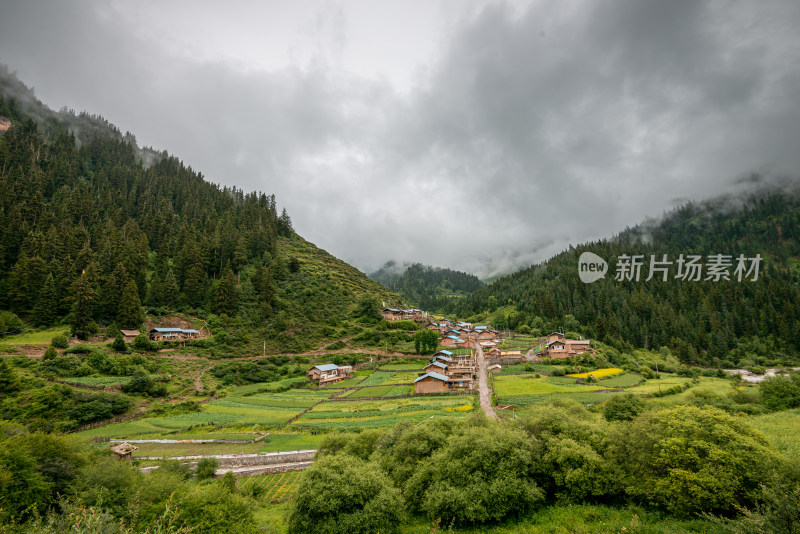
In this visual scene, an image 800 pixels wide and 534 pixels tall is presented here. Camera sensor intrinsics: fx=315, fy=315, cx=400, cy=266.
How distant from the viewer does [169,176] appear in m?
126

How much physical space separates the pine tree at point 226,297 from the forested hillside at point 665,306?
9524cm

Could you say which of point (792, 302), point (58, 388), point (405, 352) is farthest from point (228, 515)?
point (792, 302)

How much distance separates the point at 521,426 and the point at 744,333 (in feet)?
429

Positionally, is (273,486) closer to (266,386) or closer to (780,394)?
(266,386)

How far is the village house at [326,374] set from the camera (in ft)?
201

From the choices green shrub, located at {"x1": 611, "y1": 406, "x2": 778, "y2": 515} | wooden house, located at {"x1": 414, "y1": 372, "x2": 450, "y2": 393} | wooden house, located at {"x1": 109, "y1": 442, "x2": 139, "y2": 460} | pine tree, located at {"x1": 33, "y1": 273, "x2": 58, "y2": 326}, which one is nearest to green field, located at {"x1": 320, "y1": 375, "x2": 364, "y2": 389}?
wooden house, located at {"x1": 414, "y1": 372, "x2": 450, "y2": 393}

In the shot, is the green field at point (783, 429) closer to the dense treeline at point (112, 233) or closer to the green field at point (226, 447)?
the green field at point (226, 447)

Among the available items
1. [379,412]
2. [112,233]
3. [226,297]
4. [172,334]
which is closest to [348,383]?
[379,412]

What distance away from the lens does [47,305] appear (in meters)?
55.2

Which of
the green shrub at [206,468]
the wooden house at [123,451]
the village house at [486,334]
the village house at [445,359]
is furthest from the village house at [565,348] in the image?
the wooden house at [123,451]

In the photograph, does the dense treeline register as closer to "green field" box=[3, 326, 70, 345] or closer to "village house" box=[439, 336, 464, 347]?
"green field" box=[3, 326, 70, 345]

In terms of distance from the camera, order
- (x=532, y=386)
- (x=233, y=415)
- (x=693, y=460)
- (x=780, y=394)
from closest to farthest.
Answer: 1. (x=693, y=460)
2. (x=780, y=394)
3. (x=233, y=415)
4. (x=532, y=386)

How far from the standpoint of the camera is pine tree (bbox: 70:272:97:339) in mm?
53156

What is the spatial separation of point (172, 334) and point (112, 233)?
34.0 metres
